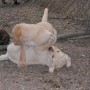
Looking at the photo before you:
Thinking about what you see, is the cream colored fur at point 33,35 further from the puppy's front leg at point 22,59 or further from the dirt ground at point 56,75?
the dirt ground at point 56,75

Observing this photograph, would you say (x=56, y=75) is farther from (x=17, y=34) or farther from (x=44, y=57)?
(x=17, y=34)

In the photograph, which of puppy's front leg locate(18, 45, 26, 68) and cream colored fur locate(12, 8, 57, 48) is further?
puppy's front leg locate(18, 45, 26, 68)

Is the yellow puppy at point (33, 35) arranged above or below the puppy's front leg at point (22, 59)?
above

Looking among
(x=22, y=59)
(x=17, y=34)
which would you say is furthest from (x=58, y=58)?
(x=17, y=34)

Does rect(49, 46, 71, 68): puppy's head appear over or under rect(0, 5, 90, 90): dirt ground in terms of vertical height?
over

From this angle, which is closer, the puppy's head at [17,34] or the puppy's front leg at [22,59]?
the puppy's head at [17,34]

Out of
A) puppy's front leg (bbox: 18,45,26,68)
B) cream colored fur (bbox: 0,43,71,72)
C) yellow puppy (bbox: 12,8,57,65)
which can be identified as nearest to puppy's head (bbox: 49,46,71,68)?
cream colored fur (bbox: 0,43,71,72)

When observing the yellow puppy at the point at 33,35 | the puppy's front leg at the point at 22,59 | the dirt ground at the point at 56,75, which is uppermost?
the yellow puppy at the point at 33,35

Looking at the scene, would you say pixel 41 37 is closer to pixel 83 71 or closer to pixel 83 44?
pixel 83 71

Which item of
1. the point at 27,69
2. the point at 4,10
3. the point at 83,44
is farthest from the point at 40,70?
the point at 4,10

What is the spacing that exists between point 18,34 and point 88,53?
33.5 inches

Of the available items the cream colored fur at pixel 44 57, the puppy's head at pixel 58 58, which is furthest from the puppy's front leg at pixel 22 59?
the puppy's head at pixel 58 58

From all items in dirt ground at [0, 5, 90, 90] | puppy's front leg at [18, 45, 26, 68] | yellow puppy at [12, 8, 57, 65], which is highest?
yellow puppy at [12, 8, 57, 65]

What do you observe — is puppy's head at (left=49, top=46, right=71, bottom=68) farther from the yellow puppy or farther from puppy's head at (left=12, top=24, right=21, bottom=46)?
Answer: puppy's head at (left=12, top=24, right=21, bottom=46)
